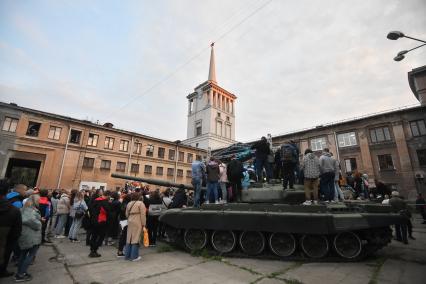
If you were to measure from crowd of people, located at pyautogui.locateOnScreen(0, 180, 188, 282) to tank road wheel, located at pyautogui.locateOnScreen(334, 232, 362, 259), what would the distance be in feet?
17.7

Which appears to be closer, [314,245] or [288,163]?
[314,245]

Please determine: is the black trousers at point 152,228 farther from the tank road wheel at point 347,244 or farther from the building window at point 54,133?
the building window at point 54,133

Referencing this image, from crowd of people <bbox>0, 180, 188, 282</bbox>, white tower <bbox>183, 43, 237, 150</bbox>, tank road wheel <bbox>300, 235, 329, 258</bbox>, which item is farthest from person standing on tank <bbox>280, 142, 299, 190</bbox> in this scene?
white tower <bbox>183, 43, 237, 150</bbox>

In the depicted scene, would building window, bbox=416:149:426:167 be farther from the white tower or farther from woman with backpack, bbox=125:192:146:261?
the white tower

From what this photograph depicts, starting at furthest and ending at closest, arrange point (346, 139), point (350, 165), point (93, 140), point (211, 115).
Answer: point (211, 115) → point (93, 140) → point (346, 139) → point (350, 165)

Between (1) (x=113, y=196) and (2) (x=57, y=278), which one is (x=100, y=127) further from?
(2) (x=57, y=278)

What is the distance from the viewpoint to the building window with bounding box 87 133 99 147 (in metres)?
28.6

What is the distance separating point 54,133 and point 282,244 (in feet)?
93.5

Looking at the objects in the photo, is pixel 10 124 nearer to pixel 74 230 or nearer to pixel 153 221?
pixel 74 230

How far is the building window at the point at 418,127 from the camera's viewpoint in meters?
23.4

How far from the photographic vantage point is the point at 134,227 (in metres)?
6.24

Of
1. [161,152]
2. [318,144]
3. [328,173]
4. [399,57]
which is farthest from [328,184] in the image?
[161,152]

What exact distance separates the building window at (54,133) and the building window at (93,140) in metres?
3.22

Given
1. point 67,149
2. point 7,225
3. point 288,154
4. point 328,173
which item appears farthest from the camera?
point 67,149
